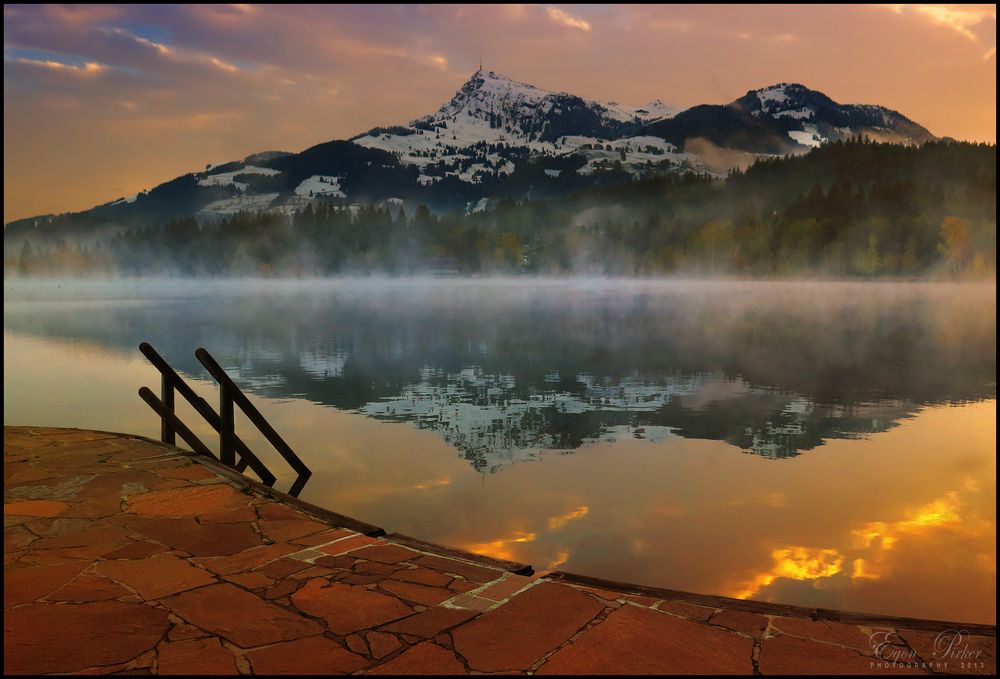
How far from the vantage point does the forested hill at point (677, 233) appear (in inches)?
4599

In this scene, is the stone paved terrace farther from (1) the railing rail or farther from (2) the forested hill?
(2) the forested hill

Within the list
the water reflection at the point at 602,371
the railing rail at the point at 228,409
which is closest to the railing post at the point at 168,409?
the railing rail at the point at 228,409

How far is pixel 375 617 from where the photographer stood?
429cm

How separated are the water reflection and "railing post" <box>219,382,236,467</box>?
12.2 feet

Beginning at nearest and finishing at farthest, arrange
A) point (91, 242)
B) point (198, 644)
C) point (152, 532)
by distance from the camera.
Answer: point (198, 644) → point (152, 532) → point (91, 242)

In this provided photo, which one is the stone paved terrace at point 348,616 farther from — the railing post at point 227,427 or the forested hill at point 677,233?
the forested hill at point 677,233

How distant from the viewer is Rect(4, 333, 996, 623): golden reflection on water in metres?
7.39

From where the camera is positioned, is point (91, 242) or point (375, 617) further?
point (91, 242)

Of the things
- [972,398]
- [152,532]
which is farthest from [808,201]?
[152,532]

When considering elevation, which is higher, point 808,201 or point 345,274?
point 808,201

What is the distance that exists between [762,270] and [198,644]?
13711 centimetres

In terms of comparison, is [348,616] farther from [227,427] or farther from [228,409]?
[227,427]

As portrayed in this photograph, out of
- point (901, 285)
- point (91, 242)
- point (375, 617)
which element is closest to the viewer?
point (375, 617)

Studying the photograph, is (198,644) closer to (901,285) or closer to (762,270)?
(901,285)
